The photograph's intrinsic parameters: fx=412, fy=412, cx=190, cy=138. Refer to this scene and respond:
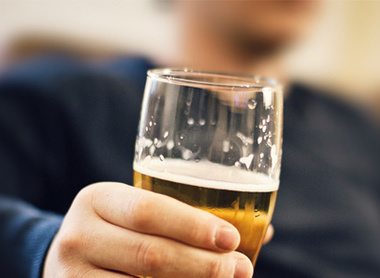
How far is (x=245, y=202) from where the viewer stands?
0.47m

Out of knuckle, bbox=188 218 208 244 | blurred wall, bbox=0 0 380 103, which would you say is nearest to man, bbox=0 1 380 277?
knuckle, bbox=188 218 208 244

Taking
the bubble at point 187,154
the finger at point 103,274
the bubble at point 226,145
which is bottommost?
the finger at point 103,274

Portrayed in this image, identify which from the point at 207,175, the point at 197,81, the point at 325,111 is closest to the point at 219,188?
the point at 207,175

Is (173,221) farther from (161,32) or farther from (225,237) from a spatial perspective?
(161,32)

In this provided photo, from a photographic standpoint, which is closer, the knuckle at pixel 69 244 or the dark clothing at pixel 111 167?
the knuckle at pixel 69 244

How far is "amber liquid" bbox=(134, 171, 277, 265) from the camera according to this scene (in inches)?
18.0

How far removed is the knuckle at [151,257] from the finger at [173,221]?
0.01 metres

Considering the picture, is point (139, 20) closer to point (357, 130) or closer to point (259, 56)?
point (259, 56)

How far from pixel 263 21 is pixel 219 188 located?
988mm

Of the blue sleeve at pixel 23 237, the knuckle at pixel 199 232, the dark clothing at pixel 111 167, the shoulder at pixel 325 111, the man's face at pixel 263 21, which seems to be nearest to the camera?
the knuckle at pixel 199 232

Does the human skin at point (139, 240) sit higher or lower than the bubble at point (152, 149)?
lower

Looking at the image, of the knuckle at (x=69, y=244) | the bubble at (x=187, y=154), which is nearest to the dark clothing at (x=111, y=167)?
the knuckle at (x=69, y=244)

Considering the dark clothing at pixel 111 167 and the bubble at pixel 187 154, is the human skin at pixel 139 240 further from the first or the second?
the dark clothing at pixel 111 167

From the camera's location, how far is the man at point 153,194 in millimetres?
418
